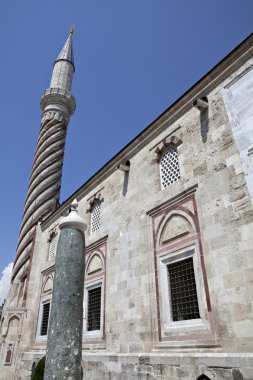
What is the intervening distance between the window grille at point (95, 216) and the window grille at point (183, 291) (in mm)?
3317

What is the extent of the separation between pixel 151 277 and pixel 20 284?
7.72 metres

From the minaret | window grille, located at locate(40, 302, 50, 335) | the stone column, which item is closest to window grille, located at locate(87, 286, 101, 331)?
window grille, located at locate(40, 302, 50, 335)

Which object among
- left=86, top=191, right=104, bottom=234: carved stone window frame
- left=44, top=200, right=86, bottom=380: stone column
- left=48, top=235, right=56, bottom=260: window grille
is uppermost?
left=86, top=191, right=104, bottom=234: carved stone window frame

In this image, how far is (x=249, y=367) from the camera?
3.50 m

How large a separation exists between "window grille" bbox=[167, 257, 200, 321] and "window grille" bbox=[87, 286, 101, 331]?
242 cm

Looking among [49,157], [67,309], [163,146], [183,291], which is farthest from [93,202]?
[49,157]

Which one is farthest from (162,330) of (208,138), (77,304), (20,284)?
(20,284)

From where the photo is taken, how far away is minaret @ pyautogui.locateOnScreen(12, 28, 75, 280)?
12234 mm

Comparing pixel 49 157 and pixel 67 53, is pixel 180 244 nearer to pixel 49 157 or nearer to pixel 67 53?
pixel 49 157

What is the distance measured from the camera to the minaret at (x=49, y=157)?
12234 millimetres

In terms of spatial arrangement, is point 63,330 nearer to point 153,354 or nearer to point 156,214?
point 153,354

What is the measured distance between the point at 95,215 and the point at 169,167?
306 cm

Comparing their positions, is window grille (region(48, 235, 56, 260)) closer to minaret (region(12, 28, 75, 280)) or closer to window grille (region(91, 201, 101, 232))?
minaret (region(12, 28, 75, 280))

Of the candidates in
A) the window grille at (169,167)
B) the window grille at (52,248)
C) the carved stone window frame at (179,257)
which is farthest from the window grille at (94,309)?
the window grille at (52,248)
